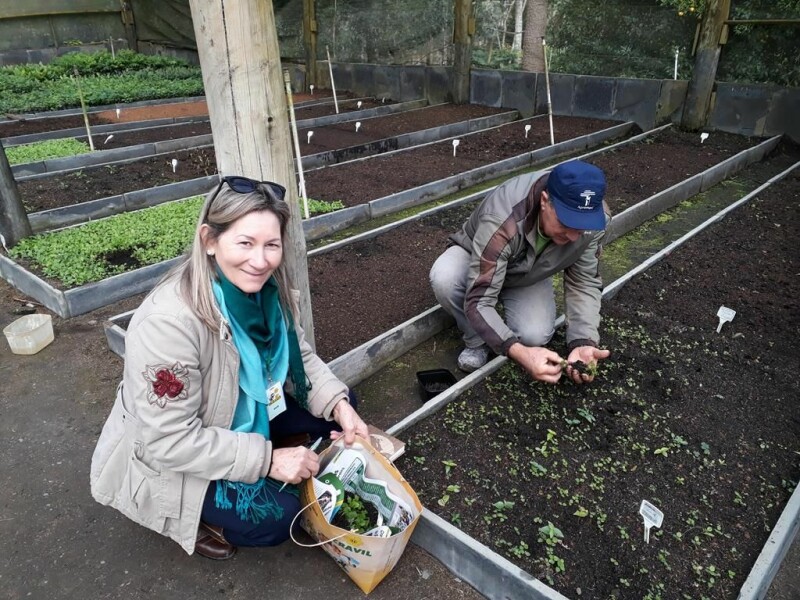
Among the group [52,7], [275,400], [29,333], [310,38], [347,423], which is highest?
[52,7]

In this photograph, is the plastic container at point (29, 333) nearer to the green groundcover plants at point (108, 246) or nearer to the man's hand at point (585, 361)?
the green groundcover plants at point (108, 246)

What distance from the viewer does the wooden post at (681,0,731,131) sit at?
7.50 meters

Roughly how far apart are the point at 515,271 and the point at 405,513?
1.41m

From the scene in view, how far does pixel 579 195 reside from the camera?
2.35 metres

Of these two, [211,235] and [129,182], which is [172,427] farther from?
[129,182]

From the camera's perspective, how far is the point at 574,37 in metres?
9.24

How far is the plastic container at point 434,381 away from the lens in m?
2.98

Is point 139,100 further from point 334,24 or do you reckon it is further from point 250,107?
point 250,107

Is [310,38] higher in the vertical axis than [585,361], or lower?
higher

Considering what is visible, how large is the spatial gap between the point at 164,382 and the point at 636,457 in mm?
1947

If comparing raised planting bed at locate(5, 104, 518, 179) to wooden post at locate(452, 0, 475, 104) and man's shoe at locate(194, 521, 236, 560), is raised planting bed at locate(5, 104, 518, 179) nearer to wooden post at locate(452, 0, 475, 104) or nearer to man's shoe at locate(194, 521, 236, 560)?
wooden post at locate(452, 0, 475, 104)

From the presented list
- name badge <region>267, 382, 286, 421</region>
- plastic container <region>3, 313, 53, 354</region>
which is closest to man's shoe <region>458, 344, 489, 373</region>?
name badge <region>267, 382, 286, 421</region>

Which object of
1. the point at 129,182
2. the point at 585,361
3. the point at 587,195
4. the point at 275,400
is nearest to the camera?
the point at 275,400

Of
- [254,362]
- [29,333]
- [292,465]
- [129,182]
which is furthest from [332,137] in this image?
[292,465]
